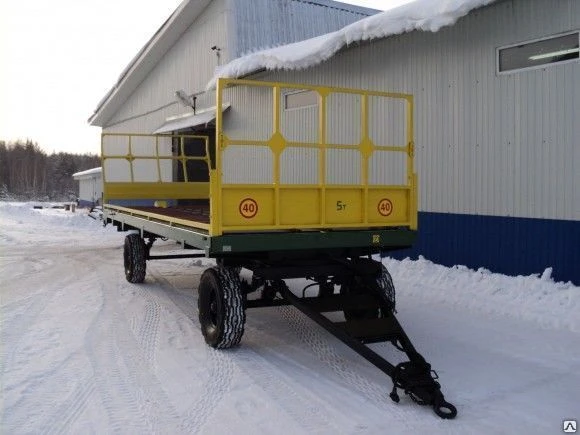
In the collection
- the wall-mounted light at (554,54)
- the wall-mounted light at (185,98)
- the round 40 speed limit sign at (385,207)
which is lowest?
the round 40 speed limit sign at (385,207)

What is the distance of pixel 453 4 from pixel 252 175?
7.40 m

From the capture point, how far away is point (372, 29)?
905 centimetres

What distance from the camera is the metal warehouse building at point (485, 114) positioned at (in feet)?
23.9

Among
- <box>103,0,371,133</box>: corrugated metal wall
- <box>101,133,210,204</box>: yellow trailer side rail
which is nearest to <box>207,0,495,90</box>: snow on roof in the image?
<box>101,133,210,204</box>: yellow trailer side rail

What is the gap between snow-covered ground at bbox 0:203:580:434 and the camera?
3.77 metres

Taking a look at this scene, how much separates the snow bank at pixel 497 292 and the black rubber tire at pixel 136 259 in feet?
13.2

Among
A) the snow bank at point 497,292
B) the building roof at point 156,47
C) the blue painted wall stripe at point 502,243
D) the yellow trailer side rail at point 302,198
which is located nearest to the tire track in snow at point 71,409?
the yellow trailer side rail at point 302,198

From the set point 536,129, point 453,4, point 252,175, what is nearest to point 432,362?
point 536,129

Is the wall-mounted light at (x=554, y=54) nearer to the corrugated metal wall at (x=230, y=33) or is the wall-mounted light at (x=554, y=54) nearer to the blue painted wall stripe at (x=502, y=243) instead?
the blue painted wall stripe at (x=502, y=243)

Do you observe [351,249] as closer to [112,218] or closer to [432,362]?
[432,362]

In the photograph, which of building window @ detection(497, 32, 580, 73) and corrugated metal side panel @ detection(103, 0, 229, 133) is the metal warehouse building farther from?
corrugated metal side panel @ detection(103, 0, 229, 133)

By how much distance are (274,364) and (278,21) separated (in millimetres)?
13235

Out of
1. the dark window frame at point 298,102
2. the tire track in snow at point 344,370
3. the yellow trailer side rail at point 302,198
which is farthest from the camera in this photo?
the dark window frame at point 298,102

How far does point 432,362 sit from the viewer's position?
4988 mm
